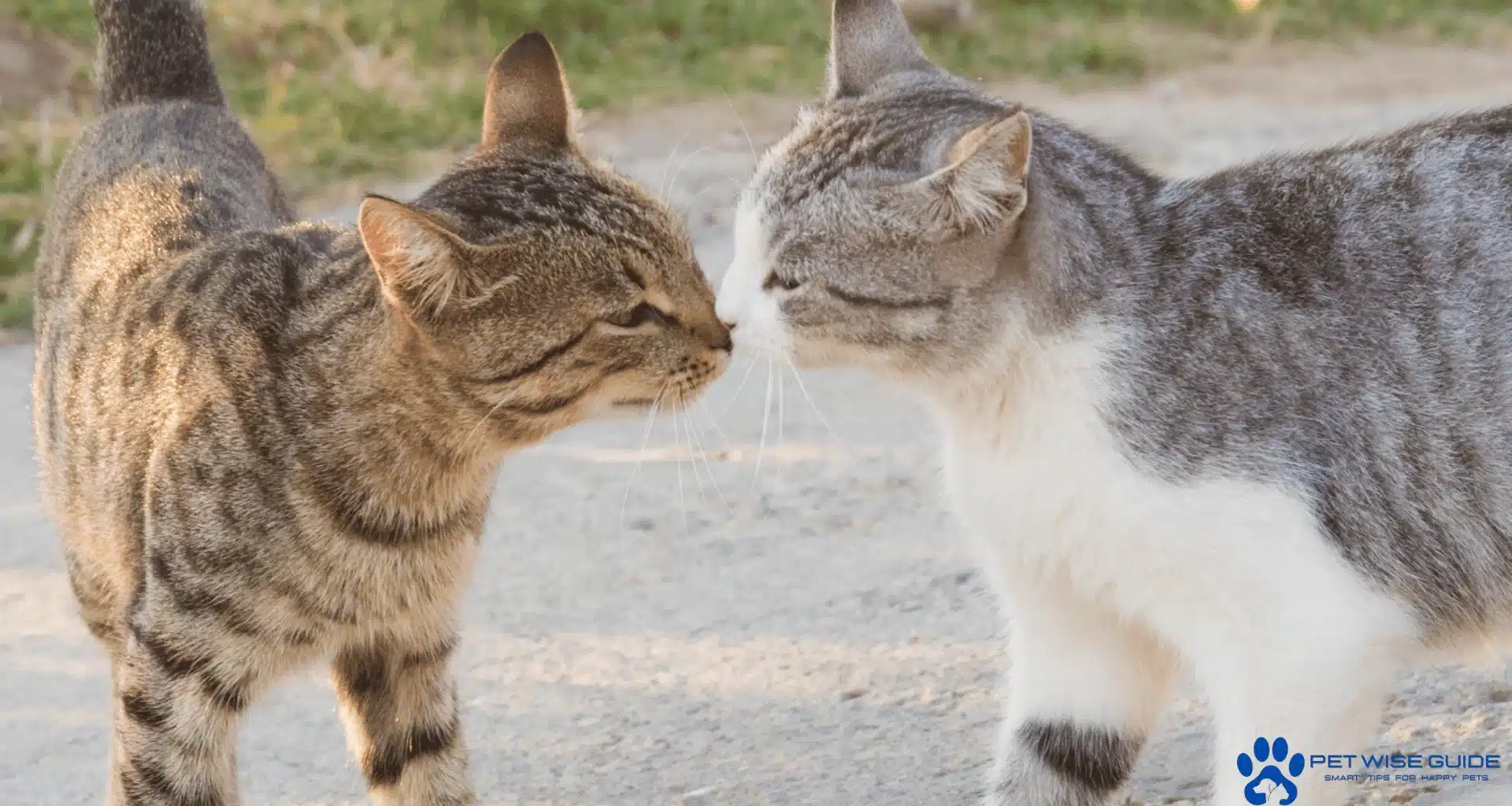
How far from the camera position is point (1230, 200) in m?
3.20

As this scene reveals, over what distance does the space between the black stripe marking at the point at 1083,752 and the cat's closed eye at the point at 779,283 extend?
Answer: 0.94 meters

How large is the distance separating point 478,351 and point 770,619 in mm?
1570

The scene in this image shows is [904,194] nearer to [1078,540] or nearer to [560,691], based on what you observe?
[1078,540]

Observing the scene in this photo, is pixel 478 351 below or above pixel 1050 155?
below

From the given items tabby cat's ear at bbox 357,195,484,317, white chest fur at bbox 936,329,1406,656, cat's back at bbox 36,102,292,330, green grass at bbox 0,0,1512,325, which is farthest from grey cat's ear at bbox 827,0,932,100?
green grass at bbox 0,0,1512,325

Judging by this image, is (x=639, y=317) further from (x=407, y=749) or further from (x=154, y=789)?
(x=154, y=789)

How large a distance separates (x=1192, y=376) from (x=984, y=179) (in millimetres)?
479

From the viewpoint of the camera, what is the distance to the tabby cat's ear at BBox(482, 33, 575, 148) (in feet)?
11.5

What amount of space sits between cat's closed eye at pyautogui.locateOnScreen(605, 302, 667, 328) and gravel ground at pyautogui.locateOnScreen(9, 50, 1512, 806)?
236 millimetres

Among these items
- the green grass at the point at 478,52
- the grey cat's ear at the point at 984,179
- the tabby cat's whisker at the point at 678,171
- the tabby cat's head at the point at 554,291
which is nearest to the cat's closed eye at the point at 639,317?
the tabby cat's head at the point at 554,291

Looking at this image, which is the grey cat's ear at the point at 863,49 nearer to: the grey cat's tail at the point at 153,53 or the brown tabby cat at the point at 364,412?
the brown tabby cat at the point at 364,412

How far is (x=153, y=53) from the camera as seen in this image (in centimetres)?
421

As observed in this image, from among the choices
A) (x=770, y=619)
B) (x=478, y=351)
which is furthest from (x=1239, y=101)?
(x=478, y=351)

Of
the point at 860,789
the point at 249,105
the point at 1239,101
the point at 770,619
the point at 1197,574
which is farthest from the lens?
the point at 1239,101
